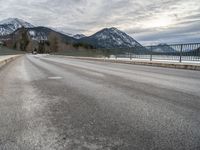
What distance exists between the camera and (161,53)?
2267 centimetres

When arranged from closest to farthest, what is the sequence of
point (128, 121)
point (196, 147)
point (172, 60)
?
1. point (196, 147)
2. point (128, 121)
3. point (172, 60)

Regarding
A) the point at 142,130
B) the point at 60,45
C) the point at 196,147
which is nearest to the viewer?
the point at 196,147

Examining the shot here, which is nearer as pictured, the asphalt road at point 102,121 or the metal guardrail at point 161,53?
the asphalt road at point 102,121

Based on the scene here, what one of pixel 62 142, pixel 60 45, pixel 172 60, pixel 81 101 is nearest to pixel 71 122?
pixel 62 142

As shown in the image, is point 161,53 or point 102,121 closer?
point 102,121

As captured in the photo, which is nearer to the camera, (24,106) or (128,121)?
(128,121)

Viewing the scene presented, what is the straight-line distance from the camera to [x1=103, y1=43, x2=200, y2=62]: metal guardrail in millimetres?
18519

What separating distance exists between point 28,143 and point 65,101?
102 inches

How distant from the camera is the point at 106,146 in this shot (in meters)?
3.09

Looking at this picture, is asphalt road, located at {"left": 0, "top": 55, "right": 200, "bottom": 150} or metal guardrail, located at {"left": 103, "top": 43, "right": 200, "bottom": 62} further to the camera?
metal guardrail, located at {"left": 103, "top": 43, "right": 200, "bottom": 62}

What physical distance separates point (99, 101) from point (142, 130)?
215cm

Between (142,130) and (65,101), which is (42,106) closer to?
(65,101)

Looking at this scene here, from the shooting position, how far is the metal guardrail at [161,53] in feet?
60.8

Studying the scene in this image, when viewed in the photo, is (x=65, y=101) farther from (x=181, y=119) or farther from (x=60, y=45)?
(x=60, y=45)
